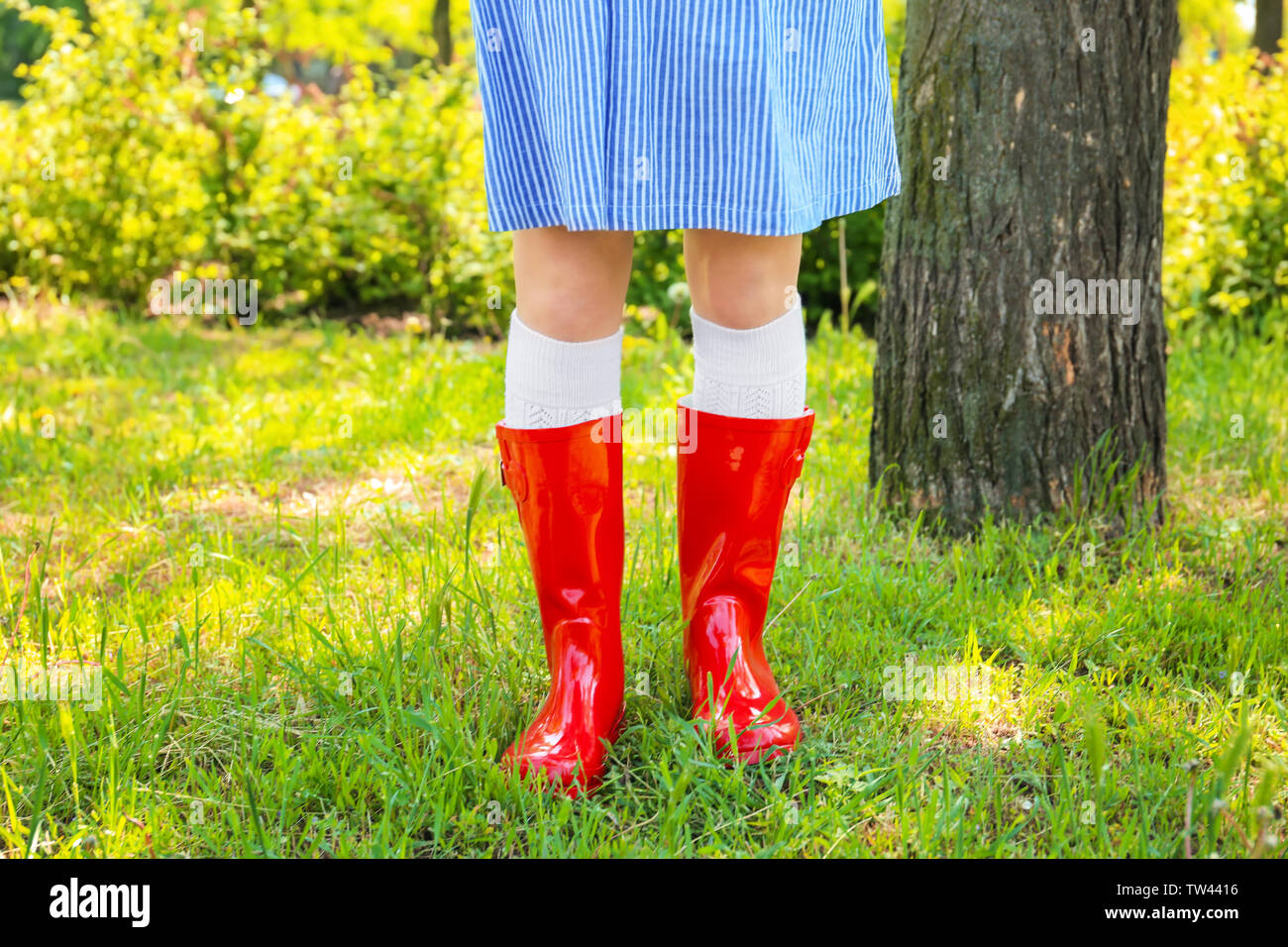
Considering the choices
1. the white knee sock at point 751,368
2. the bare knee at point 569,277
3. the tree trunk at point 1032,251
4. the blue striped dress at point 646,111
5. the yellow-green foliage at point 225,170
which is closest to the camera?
the blue striped dress at point 646,111

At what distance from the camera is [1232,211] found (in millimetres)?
4023

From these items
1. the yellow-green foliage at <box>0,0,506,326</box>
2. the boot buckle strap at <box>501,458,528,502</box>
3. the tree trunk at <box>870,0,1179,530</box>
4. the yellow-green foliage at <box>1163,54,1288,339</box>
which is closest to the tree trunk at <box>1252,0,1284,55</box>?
the yellow-green foliage at <box>1163,54,1288,339</box>

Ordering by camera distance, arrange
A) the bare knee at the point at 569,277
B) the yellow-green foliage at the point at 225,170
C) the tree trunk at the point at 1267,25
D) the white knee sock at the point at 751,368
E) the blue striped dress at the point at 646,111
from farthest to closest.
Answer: the tree trunk at the point at 1267,25, the yellow-green foliage at the point at 225,170, the white knee sock at the point at 751,368, the bare knee at the point at 569,277, the blue striped dress at the point at 646,111

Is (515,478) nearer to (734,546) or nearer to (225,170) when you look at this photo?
(734,546)

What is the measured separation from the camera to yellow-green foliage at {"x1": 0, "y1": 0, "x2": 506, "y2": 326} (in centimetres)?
454

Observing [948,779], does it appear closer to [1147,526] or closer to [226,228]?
[1147,526]

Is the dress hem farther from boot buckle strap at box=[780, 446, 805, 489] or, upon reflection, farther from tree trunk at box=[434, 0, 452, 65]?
tree trunk at box=[434, 0, 452, 65]

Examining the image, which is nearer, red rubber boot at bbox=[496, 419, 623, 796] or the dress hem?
the dress hem

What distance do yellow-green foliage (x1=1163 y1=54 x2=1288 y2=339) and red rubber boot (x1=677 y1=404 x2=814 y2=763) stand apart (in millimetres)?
2969

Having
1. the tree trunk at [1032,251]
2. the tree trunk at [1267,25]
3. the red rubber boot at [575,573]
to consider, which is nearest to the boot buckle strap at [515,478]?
the red rubber boot at [575,573]

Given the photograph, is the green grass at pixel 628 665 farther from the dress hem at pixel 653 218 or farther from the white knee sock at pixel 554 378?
the dress hem at pixel 653 218

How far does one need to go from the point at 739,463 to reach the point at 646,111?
0.50 meters

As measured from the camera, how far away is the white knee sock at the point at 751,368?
150cm

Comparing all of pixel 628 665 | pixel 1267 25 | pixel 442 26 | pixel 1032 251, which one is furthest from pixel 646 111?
pixel 442 26
